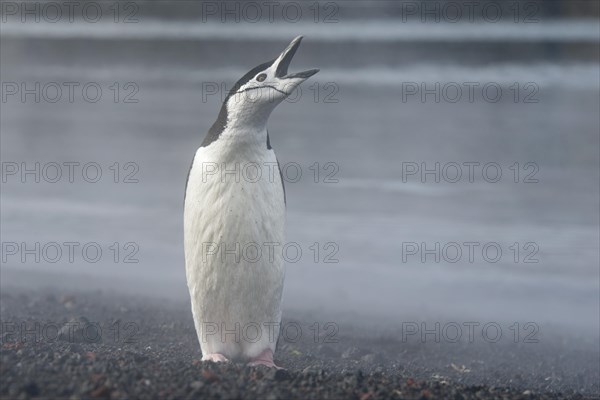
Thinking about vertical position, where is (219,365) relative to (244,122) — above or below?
below

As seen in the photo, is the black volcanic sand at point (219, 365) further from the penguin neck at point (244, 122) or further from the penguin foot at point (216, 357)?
the penguin neck at point (244, 122)

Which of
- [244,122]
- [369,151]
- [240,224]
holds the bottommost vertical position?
[240,224]

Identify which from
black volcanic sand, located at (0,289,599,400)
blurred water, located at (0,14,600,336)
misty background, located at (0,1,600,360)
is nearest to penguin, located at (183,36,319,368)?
black volcanic sand, located at (0,289,599,400)

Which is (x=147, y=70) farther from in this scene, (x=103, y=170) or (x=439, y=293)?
(x=439, y=293)

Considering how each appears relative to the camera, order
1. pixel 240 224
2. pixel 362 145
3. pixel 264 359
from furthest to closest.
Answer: pixel 362 145 → pixel 264 359 → pixel 240 224

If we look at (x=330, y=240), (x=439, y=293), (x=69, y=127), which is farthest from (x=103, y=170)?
(x=439, y=293)

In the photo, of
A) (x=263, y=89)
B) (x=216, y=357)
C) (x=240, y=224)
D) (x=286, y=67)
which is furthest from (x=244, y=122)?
(x=216, y=357)

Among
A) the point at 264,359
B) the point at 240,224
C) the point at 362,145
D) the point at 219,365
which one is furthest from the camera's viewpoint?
the point at 362,145

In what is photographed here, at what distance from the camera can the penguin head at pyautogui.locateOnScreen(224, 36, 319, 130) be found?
5.61 meters

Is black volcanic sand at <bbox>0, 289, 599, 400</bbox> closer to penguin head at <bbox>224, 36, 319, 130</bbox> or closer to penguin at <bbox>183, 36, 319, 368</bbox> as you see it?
penguin at <bbox>183, 36, 319, 368</bbox>

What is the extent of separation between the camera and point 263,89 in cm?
563

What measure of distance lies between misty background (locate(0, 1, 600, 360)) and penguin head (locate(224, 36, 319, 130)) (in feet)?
21.7

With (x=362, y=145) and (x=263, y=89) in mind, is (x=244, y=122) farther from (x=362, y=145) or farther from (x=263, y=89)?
(x=362, y=145)

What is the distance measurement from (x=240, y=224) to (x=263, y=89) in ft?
2.52
